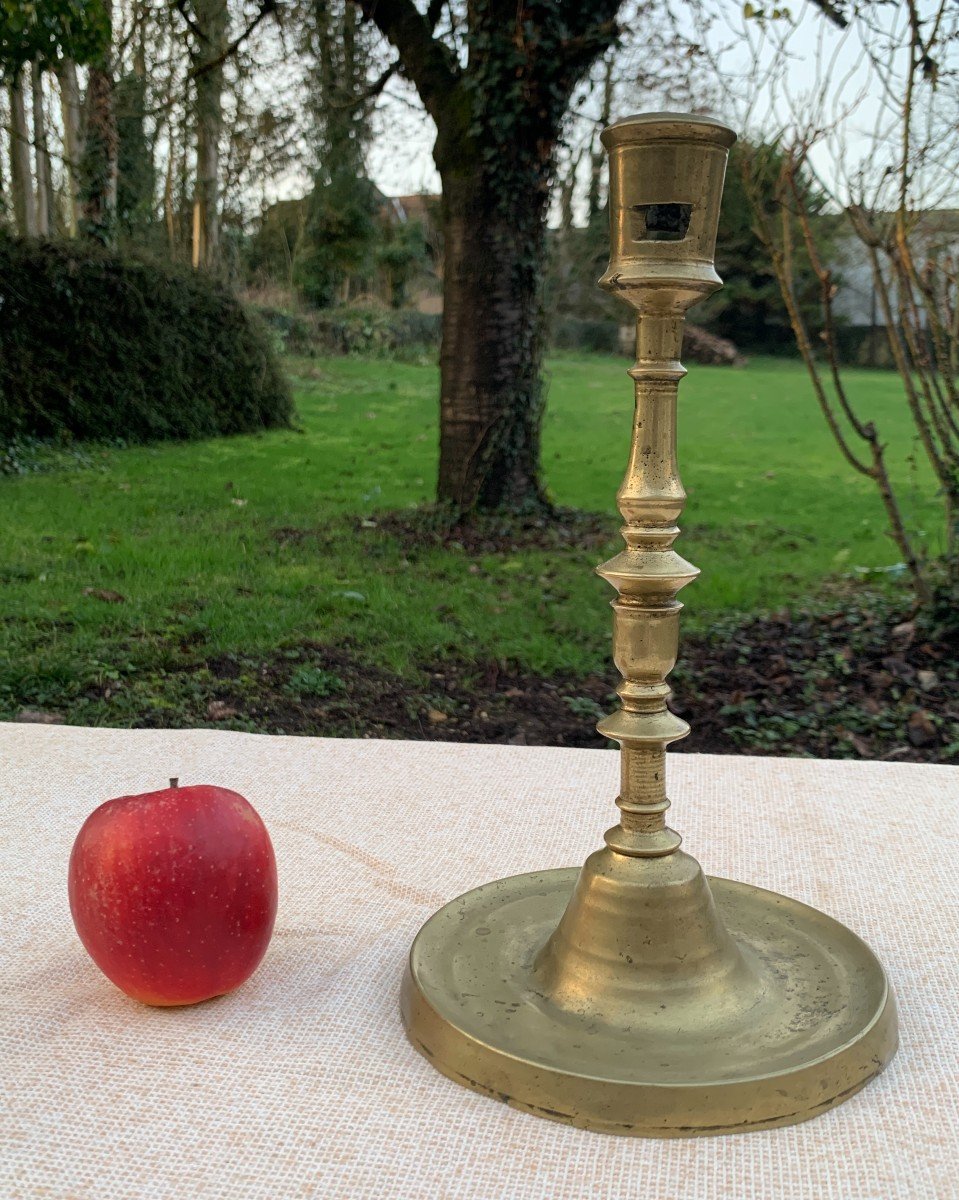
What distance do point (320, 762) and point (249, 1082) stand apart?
2.88 ft

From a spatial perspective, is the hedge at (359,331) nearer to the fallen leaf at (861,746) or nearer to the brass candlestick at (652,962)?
the fallen leaf at (861,746)

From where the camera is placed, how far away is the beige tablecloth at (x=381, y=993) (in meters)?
0.88

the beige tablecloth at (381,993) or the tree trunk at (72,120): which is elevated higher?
the tree trunk at (72,120)

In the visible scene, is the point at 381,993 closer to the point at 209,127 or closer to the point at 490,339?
the point at 490,339

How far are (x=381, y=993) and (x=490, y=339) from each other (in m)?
3.78

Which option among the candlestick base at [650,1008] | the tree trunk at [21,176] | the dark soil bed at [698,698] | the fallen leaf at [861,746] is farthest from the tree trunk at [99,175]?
the candlestick base at [650,1008]

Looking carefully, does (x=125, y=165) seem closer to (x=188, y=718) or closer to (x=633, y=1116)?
(x=188, y=718)

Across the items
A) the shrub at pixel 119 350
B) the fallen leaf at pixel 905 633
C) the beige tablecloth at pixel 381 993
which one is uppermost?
the shrub at pixel 119 350

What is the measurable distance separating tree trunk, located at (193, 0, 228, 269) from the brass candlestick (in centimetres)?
454

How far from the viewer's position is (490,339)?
4641 mm

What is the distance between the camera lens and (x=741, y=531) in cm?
550

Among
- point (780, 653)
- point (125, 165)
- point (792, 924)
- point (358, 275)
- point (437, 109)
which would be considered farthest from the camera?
point (358, 275)

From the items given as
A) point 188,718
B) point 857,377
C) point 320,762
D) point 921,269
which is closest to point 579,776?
point 320,762

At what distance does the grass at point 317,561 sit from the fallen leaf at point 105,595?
0.03 ft
